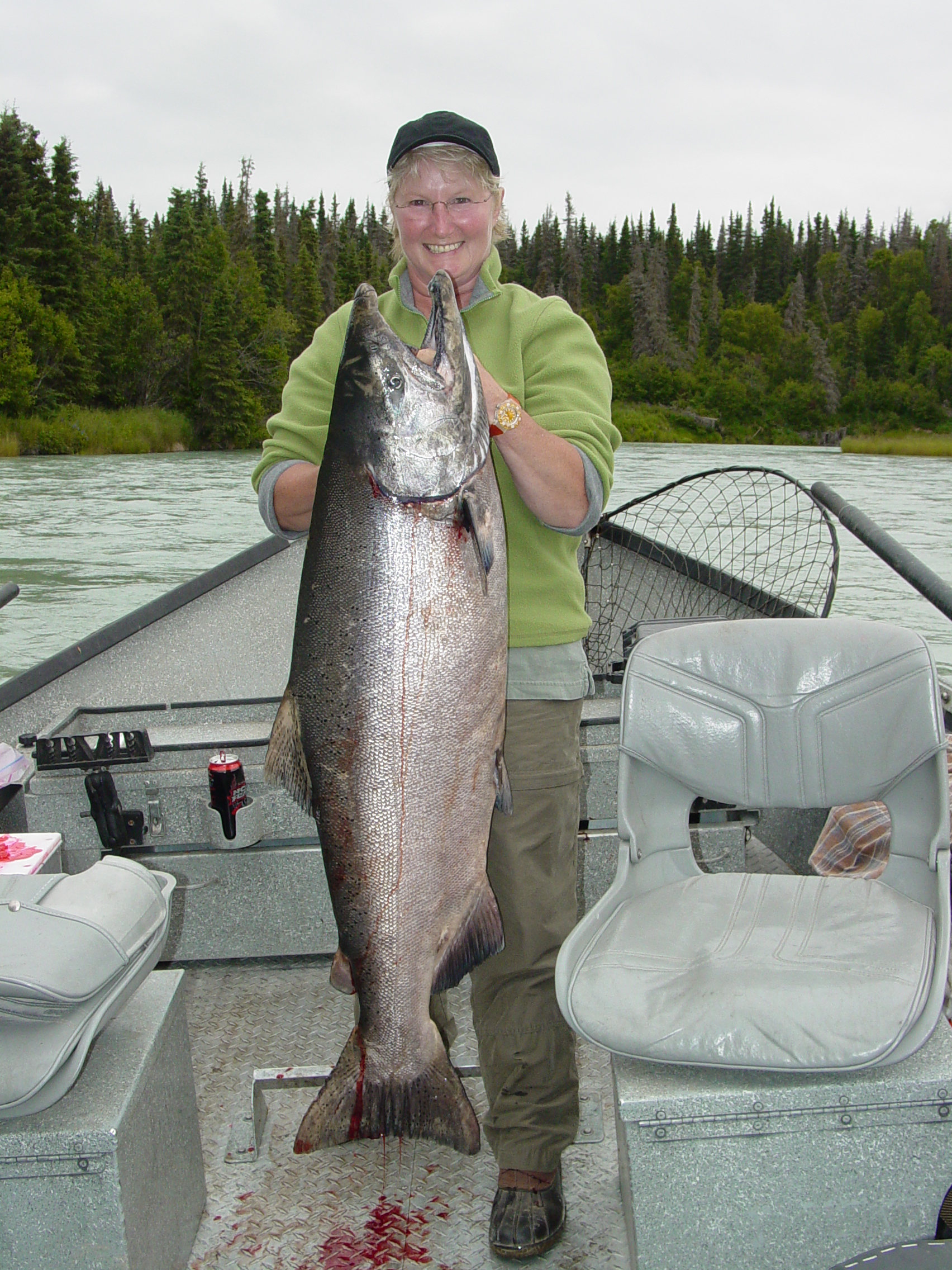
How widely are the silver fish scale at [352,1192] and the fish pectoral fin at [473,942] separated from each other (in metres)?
0.64

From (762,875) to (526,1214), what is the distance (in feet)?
2.83

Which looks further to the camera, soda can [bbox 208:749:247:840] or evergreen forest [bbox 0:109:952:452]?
evergreen forest [bbox 0:109:952:452]

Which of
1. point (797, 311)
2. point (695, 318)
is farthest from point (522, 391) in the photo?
point (797, 311)

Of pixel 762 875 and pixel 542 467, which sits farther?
pixel 762 875

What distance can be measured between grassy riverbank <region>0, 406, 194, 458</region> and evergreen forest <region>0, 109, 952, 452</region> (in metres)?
0.28

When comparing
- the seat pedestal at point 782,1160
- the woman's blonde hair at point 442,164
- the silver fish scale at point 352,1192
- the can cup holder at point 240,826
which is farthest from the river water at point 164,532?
the seat pedestal at point 782,1160

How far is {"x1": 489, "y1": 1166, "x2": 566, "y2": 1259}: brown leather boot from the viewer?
218cm

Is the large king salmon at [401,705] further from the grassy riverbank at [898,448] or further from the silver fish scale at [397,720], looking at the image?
the grassy riverbank at [898,448]

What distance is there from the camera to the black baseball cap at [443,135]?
6.66ft

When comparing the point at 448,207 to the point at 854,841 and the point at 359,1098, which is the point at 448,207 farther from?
the point at 854,841

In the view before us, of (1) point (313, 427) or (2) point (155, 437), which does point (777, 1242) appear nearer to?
(1) point (313, 427)

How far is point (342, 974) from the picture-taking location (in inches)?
79.7

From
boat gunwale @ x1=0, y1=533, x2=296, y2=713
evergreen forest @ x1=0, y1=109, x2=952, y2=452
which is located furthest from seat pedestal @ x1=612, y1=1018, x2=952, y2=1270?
evergreen forest @ x1=0, y1=109, x2=952, y2=452

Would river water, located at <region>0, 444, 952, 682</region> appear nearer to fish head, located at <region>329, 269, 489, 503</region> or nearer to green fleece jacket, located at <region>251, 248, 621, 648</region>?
green fleece jacket, located at <region>251, 248, 621, 648</region>
